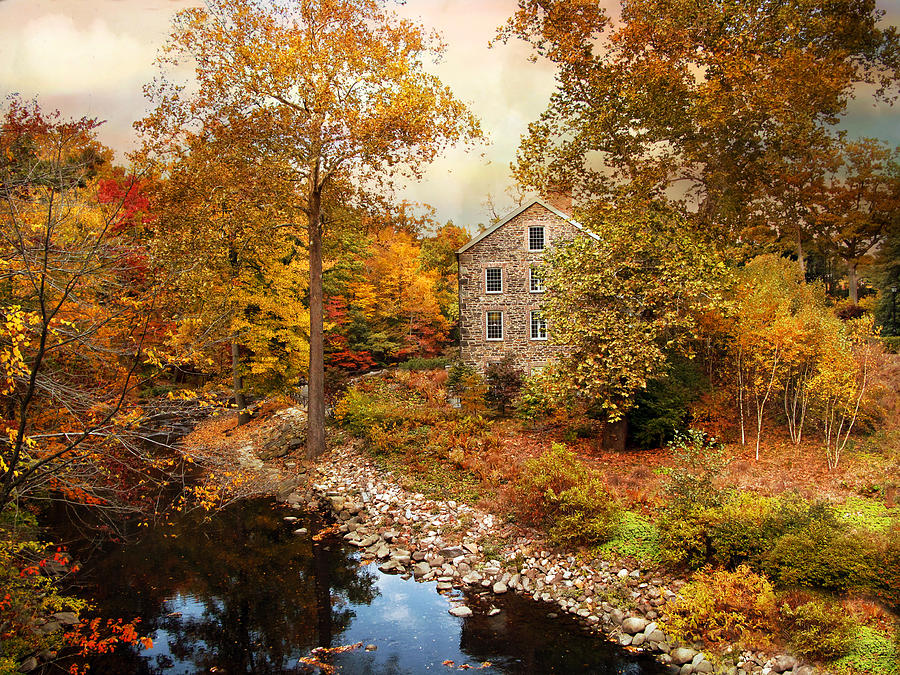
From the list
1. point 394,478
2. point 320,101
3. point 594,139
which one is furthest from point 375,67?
point 394,478

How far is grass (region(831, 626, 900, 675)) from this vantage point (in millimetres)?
6895

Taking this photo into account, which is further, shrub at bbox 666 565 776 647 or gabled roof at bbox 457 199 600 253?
gabled roof at bbox 457 199 600 253

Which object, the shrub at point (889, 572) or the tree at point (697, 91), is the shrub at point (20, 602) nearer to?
the shrub at point (889, 572)

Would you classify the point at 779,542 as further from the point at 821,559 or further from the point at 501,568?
the point at 501,568

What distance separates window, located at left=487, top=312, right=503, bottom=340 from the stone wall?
0.20m

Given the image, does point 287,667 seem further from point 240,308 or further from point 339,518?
point 240,308

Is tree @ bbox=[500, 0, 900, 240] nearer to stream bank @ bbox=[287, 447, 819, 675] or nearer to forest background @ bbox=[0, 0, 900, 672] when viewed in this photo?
forest background @ bbox=[0, 0, 900, 672]

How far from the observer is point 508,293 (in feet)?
88.3

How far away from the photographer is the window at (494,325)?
27047 mm

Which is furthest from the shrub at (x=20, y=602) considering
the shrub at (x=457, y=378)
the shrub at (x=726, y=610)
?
the shrub at (x=457, y=378)

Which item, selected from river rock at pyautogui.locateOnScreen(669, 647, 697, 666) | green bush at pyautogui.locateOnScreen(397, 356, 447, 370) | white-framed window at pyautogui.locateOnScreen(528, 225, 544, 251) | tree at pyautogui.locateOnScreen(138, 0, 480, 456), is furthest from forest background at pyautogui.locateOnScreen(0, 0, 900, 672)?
green bush at pyautogui.locateOnScreen(397, 356, 447, 370)

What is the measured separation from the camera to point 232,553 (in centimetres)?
1228

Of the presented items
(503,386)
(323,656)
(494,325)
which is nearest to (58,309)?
(323,656)

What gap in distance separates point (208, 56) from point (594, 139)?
11.8m
